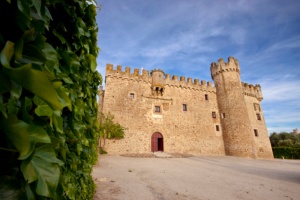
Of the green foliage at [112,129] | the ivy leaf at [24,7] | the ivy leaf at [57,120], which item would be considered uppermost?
the green foliage at [112,129]

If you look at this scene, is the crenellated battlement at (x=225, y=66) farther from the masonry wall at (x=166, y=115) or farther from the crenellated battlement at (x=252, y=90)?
the crenellated battlement at (x=252, y=90)

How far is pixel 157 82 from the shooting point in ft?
60.6

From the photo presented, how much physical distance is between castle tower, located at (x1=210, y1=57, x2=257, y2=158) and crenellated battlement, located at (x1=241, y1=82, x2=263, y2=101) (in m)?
3.15

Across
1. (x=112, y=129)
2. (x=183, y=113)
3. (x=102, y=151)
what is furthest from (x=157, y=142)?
(x=102, y=151)

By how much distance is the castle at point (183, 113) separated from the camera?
16672 mm

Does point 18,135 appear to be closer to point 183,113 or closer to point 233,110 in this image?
point 183,113

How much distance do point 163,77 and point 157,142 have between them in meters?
7.47

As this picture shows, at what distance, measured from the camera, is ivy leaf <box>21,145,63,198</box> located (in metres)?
0.62

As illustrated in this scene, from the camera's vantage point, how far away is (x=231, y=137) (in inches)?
732

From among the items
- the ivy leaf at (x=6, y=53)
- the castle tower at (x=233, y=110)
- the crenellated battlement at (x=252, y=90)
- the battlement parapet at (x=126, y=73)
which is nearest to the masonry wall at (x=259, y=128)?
the crenellated battlement at (x=252, y=90)

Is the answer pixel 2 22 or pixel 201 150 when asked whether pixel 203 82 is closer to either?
pixel 201 150

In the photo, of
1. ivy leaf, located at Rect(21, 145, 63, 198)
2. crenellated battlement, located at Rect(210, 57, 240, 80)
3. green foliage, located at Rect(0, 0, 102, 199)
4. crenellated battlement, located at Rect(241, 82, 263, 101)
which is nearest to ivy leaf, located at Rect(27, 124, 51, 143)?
green foliage, located at Rect(0, 0, 102, 199)

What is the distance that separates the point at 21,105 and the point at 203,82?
2193 cm

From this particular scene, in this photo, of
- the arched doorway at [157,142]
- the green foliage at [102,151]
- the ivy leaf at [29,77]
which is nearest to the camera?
the ivy leaf at [29,77]
